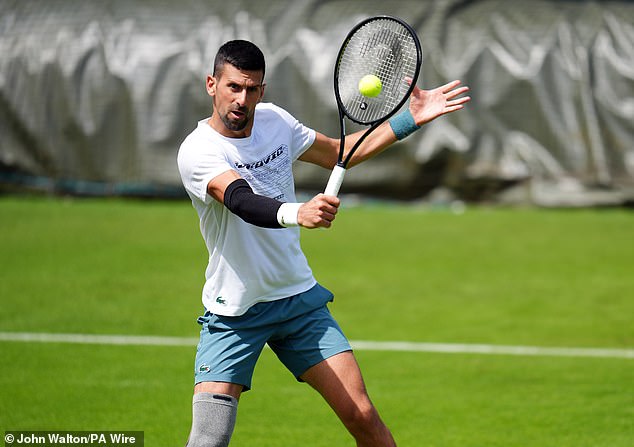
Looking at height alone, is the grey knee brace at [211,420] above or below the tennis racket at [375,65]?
below

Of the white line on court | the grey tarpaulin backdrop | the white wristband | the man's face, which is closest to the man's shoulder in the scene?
the man's face

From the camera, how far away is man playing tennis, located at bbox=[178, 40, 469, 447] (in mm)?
5172

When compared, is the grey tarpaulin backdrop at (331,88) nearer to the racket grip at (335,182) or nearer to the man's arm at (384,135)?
the man's arm at (384,135)

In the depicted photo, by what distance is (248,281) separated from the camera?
5.33 metres

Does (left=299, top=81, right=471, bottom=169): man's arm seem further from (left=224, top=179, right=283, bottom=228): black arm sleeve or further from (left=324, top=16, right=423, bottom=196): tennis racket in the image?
(left=224, top=179, right=283, bottom=228): black arm sleeve

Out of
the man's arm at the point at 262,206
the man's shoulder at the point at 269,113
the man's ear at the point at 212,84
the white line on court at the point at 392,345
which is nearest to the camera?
the man's arm at the point at 262,206

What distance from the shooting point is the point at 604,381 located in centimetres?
836

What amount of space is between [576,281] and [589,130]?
5.08m

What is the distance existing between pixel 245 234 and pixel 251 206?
0.50m

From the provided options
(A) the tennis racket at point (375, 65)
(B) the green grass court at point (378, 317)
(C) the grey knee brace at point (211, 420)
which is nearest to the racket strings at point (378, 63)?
(A) the tennis racket at point (375, 65)

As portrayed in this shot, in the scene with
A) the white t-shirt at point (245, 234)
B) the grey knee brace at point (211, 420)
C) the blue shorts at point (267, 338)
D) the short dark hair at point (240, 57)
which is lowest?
the grey knee brace at point (211, 420)

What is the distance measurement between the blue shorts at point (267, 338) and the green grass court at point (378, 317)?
162cm

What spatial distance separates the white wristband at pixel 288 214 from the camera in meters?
4.73

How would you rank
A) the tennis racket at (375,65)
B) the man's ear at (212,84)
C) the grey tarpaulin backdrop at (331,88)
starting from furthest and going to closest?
1. the grey tarpaulin backdrop at (331,88)
2. the tennis racket at (375,65)
3. the man's ear at (212,84)
